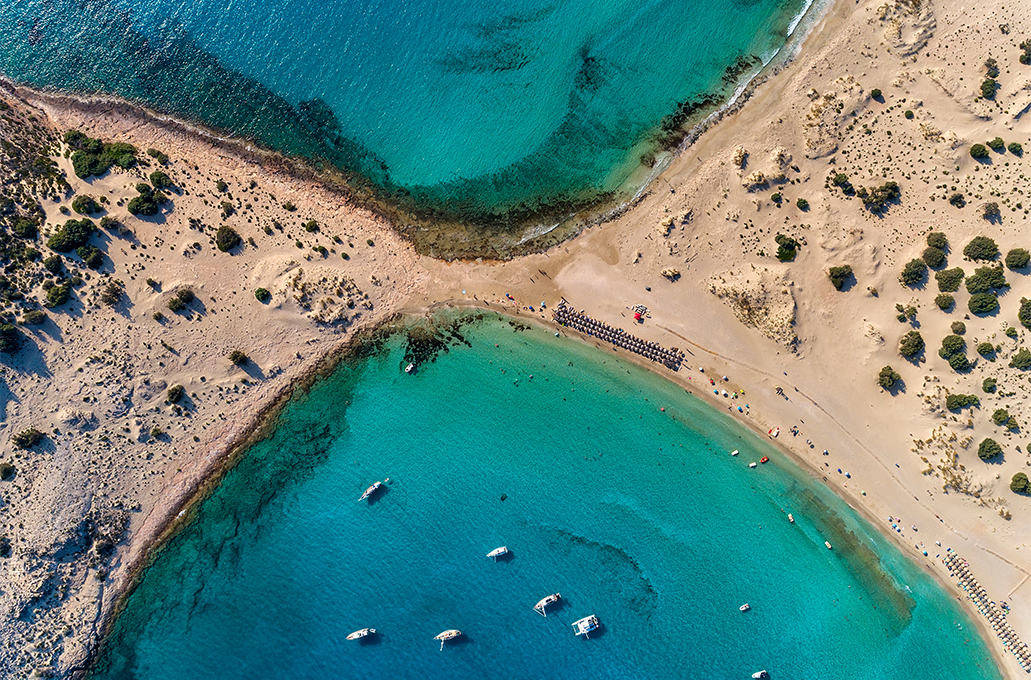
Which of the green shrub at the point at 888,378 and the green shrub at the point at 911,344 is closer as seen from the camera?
the green shrub at the point at 911,344

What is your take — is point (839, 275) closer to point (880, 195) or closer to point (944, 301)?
point (880, 195)

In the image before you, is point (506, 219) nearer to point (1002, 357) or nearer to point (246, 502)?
point (246, 502)

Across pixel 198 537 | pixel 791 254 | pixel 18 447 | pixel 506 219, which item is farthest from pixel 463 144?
pixel 18 447

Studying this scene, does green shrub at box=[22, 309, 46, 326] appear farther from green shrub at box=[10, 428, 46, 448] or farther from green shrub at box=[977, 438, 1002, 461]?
green shrub at box=[977, 438, 1002, 461]

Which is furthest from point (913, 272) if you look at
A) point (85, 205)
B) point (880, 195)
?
point (85, 205)

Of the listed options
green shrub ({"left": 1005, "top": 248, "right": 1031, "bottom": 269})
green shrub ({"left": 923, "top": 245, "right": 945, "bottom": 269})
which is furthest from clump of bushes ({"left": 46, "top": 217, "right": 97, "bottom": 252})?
green shrub ({"left": 1005, "top": 248, "right": 1031, "bottom": 269})

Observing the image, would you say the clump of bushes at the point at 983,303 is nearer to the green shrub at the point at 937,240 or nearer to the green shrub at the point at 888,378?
the green shrub at the point at 937,240

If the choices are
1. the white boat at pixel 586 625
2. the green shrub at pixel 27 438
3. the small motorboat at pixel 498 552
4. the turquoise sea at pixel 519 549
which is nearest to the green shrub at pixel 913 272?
the turquoise sea at pixel 519 549
